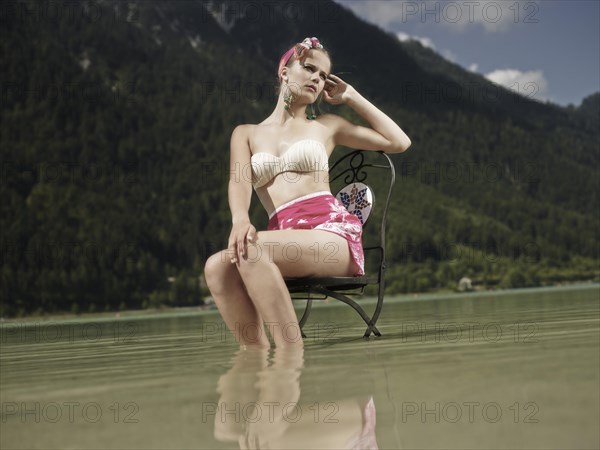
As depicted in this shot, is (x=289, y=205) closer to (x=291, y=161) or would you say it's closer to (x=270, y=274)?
(x=291, y=161)

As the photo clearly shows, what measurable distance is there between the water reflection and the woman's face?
88.0 inches

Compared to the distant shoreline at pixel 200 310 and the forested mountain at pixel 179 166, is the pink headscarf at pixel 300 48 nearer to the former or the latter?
the distant shoreline at pixel 200 310

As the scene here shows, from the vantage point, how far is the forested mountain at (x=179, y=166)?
289ft

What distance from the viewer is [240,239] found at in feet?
11.2

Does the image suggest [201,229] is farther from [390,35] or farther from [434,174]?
[390,35]

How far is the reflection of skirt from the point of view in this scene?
3.88 metres

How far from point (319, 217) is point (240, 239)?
62 centimetres

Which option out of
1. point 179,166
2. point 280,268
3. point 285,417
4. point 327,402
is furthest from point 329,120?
point 179,166

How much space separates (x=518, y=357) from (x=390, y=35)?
19766cm

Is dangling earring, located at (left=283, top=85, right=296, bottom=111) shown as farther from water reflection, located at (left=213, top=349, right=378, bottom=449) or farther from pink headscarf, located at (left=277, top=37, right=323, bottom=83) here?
water reflection, located at (left=213, top=349, right=378, bottom=449)

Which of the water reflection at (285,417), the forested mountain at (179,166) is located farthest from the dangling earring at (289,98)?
the forested mountain at (179,166)

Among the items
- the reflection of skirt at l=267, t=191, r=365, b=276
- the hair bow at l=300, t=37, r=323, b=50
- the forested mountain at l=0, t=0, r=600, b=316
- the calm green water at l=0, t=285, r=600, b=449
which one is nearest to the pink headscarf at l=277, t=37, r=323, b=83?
the hair bow at l=300, t=37, r=323, b=50

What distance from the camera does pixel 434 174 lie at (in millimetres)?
117875

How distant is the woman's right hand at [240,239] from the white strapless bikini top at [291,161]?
59 centimetres
